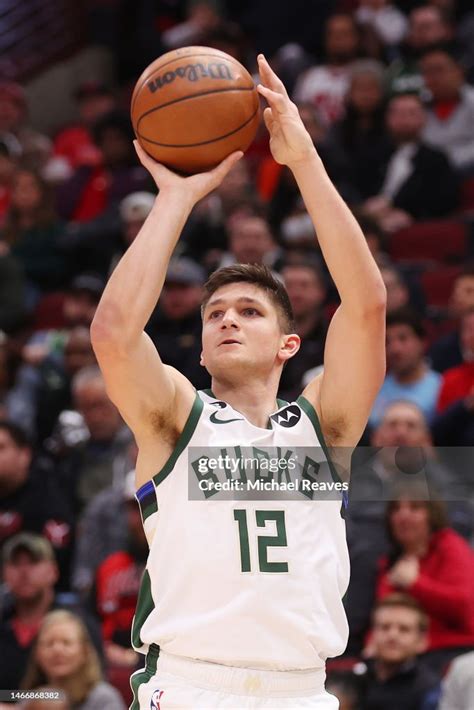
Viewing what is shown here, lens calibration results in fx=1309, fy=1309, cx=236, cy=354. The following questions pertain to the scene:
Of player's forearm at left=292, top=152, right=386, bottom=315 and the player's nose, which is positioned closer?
player's forearm at left=292, top=152, right=386, bottom=315

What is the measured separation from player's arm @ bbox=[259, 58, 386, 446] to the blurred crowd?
2323 millimetres

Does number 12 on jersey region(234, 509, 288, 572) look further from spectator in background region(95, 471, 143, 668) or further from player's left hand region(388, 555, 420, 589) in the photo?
spectator in background region(95, 471, 143, 668)

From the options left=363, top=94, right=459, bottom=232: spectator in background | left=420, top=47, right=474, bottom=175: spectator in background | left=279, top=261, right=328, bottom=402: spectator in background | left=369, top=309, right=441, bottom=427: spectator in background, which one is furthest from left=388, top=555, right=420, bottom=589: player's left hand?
left=420, top=47, right=474, bottom=175: spectator in background

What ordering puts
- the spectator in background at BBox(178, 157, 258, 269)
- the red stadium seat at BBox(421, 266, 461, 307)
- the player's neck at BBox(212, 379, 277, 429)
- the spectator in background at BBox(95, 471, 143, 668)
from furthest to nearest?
the spectator in background at BBox(178, 157, 258, 269), the red stadium seat at BBox(421, 266, 461, 307), the spectator in background at BBox(95, 471, 143, 668), the player's neck at BBox(212, 379, 277, 429)

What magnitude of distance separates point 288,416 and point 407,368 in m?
3.86

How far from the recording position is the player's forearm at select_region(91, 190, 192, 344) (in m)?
4.00

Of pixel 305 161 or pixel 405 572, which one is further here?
pixel 405 572

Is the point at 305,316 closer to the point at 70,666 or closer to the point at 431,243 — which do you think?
the point at 431,243

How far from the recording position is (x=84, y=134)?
535 inches

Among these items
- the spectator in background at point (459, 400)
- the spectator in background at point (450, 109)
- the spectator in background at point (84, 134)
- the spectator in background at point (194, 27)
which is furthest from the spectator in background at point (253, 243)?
the spectator in background at point (194, 27)

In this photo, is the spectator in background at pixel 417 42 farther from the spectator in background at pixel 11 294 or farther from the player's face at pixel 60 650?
the player's face at pixel 60 650

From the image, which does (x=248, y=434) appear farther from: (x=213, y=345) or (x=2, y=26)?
(x=2, y=26)

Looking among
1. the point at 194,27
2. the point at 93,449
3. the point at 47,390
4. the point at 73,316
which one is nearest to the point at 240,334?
the point at 93,449

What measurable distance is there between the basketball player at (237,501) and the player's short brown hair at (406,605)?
2421mm
